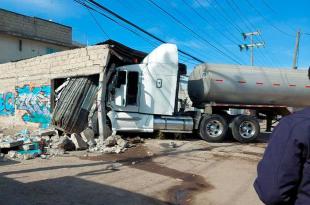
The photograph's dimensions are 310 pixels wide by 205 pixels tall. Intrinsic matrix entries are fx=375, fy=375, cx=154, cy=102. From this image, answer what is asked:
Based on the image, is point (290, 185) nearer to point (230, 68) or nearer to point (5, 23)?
point (230, 68)

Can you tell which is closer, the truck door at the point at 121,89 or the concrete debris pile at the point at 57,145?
the concrete debris pile at the point at 57,145

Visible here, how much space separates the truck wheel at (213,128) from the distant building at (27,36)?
23645 millimetres

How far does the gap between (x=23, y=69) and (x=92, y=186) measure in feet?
46.5

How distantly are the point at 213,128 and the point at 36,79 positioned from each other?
9.23m

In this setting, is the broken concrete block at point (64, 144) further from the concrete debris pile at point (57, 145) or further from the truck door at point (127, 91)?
the truck door at point (127, 91)

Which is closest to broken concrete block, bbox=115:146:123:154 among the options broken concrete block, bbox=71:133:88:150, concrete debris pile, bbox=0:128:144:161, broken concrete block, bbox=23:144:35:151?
concrete debris pile, bbox=0:128:144:161

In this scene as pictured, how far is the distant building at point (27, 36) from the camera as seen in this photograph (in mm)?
33094

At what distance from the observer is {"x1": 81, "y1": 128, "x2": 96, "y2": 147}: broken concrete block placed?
13.1 metres

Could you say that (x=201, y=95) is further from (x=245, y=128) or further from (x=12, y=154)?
(x=12, y=154)

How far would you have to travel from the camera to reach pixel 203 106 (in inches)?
614

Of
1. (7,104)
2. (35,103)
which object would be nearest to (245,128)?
(35,103)

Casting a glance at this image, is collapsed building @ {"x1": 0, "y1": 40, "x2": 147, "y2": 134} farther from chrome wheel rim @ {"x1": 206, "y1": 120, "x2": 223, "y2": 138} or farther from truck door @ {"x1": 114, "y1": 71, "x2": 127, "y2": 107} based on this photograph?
chrome wheel rim @ {"x1": 206, "y1": 120, "x2": 223, "y2": 138}

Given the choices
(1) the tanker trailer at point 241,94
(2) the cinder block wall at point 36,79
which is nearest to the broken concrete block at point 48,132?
(2) the cinder block wall at point 36,79

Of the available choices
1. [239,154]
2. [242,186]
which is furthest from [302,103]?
[242,186]
